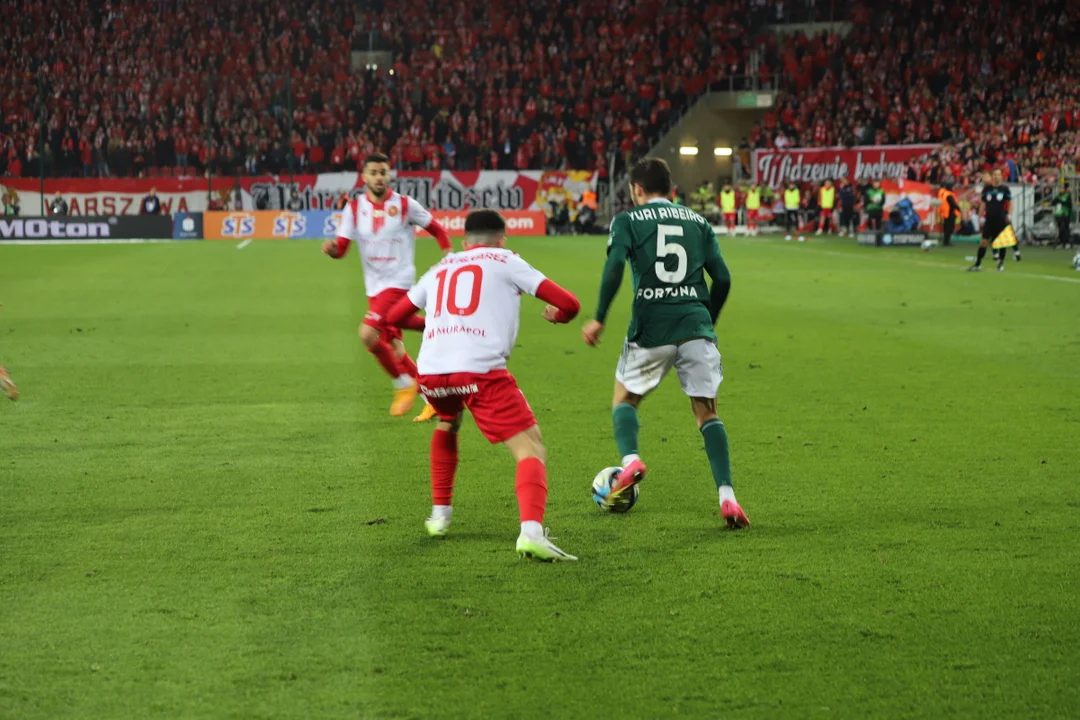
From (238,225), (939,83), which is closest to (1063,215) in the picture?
(939,83)

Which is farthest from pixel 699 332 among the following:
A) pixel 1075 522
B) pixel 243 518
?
pixel 243 518

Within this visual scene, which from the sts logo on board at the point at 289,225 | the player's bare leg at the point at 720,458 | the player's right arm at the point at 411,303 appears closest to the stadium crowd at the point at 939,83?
the sts logo on board at the point at 289,225

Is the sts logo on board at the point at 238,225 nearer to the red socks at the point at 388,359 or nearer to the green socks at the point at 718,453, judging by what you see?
the red socks at the point at 388,359

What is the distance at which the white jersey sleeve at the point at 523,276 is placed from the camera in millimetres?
5766

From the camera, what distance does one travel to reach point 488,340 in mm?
5848

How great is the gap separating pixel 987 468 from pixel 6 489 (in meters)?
5.68

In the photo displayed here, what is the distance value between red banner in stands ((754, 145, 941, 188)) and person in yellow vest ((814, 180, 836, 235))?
4.22 ft

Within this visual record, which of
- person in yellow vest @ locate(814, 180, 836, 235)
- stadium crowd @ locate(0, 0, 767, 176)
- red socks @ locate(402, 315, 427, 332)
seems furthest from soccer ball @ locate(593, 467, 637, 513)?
stadium crowd @ locate(0, 0, 767, 176)

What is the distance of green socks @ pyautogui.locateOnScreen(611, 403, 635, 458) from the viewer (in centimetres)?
669

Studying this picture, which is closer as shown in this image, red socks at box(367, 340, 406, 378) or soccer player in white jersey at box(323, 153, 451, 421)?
red socks at box(367, 340, 406, 378)

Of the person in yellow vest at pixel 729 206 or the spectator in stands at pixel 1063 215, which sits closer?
the spectator in stands at pixel 1063 215

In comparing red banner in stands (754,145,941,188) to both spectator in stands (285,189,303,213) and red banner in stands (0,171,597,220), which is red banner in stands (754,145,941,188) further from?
spectator in stands (285,189,303,213)

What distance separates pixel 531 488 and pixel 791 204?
127 feet

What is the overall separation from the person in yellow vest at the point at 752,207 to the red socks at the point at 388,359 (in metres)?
34.9
